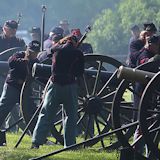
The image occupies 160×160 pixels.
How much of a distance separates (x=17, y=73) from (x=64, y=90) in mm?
1419

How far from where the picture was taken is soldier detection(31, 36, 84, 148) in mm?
9188

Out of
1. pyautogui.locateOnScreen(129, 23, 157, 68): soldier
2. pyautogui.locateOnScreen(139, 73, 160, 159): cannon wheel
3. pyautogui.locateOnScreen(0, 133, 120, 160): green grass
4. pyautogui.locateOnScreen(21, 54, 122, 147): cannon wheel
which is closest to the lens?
pyautogui.locateOnScreen(139, 73, 160, 159): cannon wheel

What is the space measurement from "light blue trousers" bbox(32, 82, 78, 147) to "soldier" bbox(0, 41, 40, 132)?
1104mm

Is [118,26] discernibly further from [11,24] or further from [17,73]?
[17,73]

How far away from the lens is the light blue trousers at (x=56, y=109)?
927 centimetres

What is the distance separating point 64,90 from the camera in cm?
926

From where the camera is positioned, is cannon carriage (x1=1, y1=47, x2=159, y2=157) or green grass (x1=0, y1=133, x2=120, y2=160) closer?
green grass (x1=0, y1=133, x2=120, y2=160)

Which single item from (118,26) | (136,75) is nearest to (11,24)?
(136,75)

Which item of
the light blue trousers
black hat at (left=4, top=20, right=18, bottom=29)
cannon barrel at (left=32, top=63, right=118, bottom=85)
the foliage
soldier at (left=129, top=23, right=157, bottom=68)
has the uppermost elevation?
the foliage

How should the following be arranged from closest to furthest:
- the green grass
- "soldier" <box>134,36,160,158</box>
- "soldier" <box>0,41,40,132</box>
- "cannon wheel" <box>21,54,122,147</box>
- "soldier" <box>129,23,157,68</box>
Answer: "soldier" <box>134,36,160,158</box>, the green grass, "cannon wheel" <box>21,54,122,147</box>, "soldier" <box>129,23,157,68</box>, "soldier" <box>0,41,40,132</box>

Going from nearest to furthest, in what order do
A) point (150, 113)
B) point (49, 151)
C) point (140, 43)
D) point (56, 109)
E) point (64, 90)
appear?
1. point (150, 113)
2. point (64, 90)
3. point (56, 109)
4. point (49, 151)
5. point (140, 43)

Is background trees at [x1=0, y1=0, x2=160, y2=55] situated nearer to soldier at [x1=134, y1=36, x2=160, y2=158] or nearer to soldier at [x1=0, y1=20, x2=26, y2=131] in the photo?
soldier at [x1=0, y1=20, x2=26, y2=131]

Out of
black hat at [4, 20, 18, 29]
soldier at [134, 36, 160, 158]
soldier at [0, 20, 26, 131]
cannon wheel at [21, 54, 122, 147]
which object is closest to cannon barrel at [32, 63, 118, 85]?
cannon wheel at [21, 54, 122, 147]

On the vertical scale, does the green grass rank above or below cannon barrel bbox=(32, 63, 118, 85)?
below
